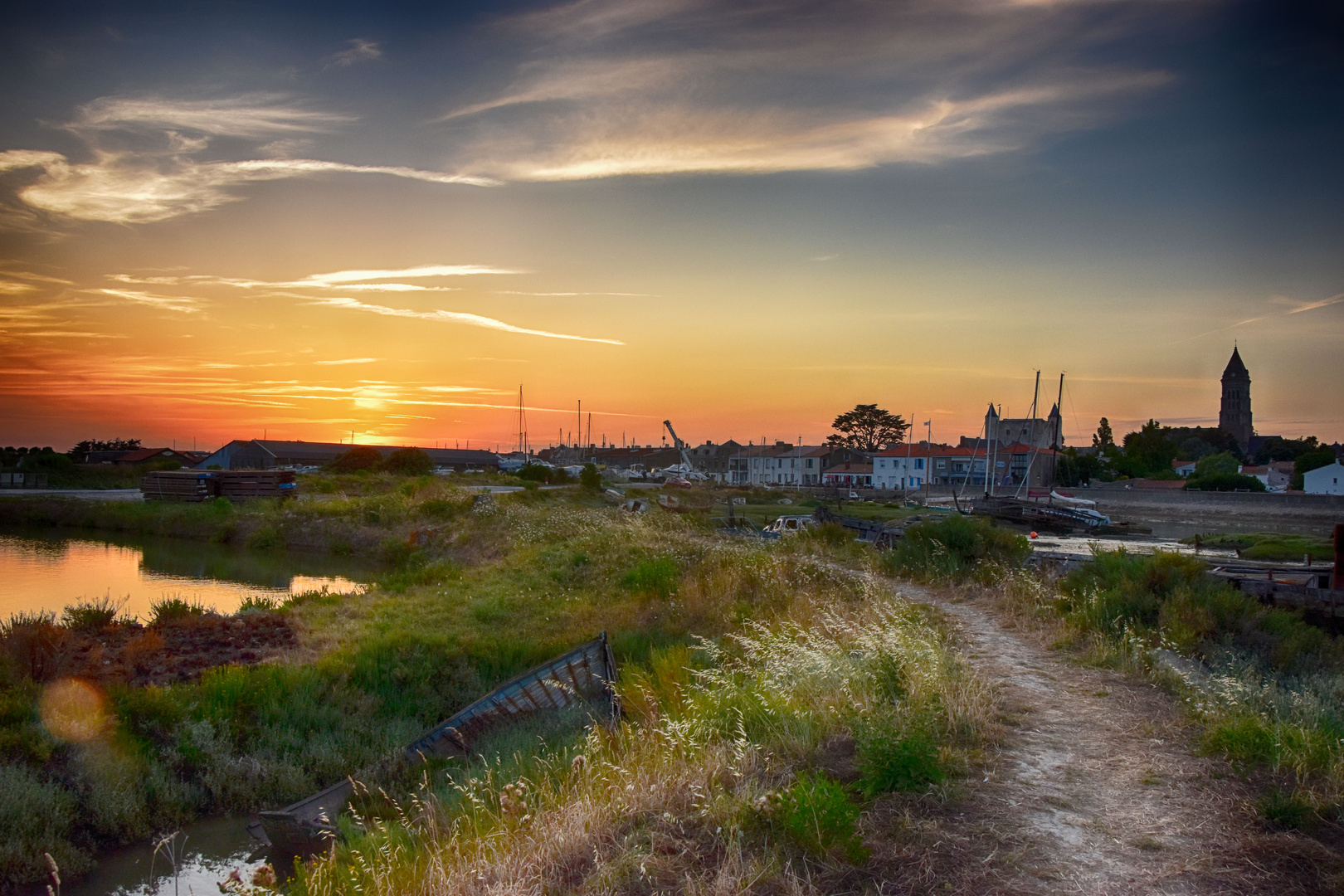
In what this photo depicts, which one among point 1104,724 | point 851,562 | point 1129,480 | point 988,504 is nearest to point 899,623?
point 1104,724

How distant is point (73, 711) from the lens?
993cm

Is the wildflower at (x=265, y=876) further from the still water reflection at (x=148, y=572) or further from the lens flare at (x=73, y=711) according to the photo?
the still water reflection at (x=148, y=572)

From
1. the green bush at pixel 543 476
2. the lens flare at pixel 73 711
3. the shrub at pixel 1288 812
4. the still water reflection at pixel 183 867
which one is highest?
the green bush at pixel 543 476

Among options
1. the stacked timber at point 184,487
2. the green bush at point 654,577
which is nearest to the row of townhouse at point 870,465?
the stacked timber at point 184,487

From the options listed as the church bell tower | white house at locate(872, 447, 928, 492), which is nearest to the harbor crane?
white house at locate(872, 447, 928, 492)

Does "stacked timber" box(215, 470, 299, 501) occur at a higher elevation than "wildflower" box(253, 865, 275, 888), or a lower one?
higher

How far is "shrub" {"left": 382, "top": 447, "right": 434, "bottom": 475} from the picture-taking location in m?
69.6

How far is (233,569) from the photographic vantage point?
29.8 m

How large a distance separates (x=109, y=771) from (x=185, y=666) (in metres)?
4.17

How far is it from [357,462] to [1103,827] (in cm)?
7638

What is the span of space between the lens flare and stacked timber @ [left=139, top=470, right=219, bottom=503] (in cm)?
3903

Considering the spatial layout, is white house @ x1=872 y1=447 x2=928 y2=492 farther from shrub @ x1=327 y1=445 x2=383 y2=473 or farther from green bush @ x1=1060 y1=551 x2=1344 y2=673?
green bush @ x1=1060 y1=551 x2=1344 y2=673

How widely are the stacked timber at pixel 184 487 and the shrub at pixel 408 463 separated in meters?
21.5

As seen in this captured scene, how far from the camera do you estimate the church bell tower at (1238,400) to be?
143 meters
